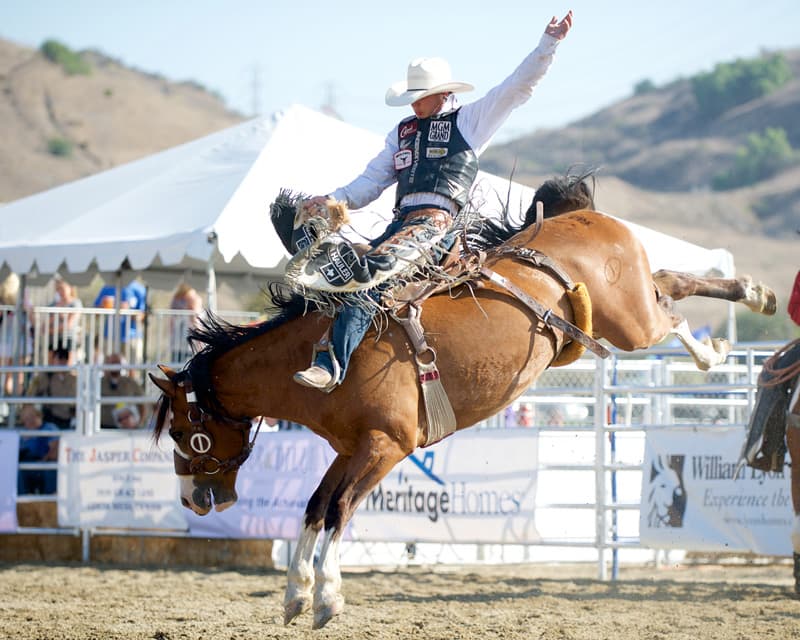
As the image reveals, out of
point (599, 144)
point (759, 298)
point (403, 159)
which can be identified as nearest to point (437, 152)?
point (403, 159)

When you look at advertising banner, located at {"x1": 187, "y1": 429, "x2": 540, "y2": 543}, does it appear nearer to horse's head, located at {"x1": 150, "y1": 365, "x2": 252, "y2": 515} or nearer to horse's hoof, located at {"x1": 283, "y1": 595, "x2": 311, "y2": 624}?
horse's head, located at {"x1": 150, "y1": 365, "x2": 252, "y2": 515}

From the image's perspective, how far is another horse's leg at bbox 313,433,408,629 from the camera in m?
4.65

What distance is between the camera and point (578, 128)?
94.0 m

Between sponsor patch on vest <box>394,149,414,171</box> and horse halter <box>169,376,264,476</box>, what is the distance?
55.1 inches

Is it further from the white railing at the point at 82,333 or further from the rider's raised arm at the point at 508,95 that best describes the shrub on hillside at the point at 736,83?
the rider's raised arm at the point at 508,95

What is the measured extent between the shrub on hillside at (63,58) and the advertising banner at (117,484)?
75.1 metres

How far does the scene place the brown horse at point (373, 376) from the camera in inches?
189

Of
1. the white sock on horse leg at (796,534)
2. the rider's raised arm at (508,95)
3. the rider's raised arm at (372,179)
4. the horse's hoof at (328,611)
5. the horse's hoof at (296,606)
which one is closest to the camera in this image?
the horse's hoof at (328,611)

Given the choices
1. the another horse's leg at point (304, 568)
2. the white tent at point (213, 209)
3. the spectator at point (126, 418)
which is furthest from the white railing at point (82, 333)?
the another horse's leg at point (304, 568)

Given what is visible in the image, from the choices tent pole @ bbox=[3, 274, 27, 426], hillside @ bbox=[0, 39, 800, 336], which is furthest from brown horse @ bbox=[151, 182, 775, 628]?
hillside @ bbox=[0, 39, 800, 336]

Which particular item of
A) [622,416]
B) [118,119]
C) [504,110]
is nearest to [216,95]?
[118,119]

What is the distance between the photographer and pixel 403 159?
17.5 feet

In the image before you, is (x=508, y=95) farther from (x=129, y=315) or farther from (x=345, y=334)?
(x=129, y=315)

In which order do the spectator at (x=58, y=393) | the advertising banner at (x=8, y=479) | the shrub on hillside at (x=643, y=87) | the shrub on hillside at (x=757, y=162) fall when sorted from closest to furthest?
the advertising banner at (x=8, y=479) < the spectator at (x=58, y=393) < the shrub on hillside at (x=757, y=162) < the shrub on hillside at (x=643, y=87)
